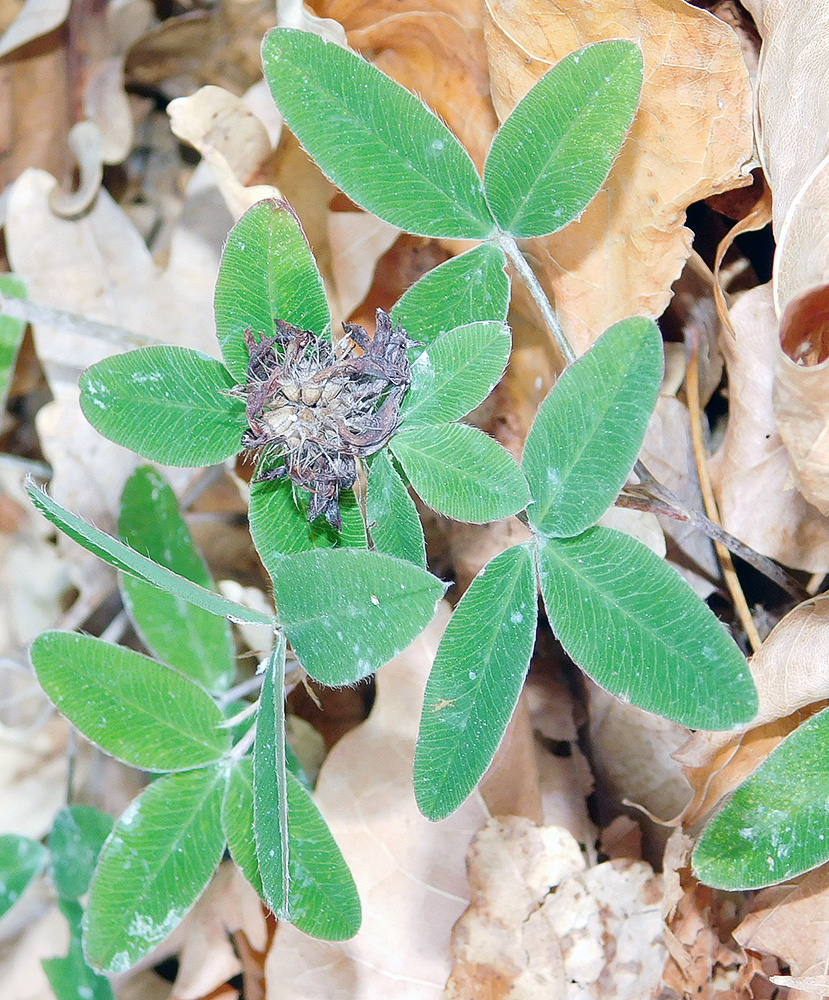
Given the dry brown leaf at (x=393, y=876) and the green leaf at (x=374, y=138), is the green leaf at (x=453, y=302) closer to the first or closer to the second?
the green leaf at (x=374, y=138)

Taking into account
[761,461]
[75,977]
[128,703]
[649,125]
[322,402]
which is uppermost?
[649,125]

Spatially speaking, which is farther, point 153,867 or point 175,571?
point 175,571

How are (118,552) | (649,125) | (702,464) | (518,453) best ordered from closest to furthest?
(118,552) → (649,125) → (702,464) → (518,453)

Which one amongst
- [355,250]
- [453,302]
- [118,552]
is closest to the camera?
[118,552]

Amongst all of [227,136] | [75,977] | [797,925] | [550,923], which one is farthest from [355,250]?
[75,977]

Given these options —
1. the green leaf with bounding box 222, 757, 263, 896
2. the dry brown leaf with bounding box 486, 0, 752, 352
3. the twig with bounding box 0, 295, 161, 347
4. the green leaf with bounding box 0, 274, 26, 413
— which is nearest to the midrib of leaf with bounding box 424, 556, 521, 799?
the green leaf with bounding box 222, 757, 263, 896

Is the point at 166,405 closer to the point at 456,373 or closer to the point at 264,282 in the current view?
the point at 264,282

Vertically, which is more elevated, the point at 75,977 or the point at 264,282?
the point at 264,282
